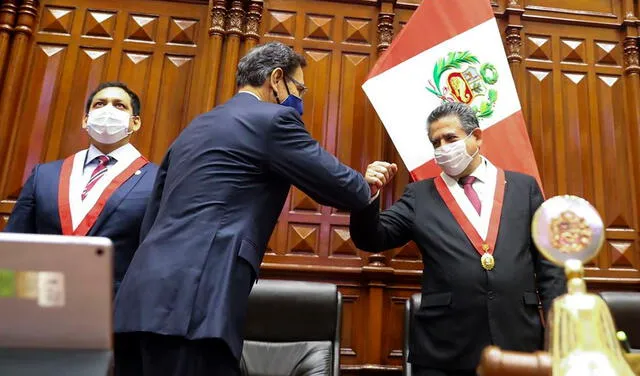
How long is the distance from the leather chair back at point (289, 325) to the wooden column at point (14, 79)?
5.63ft

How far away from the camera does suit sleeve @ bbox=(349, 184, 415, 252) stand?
176cm

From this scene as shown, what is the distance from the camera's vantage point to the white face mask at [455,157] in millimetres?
1981

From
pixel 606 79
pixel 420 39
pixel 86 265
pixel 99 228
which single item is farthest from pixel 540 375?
pixel 606 79

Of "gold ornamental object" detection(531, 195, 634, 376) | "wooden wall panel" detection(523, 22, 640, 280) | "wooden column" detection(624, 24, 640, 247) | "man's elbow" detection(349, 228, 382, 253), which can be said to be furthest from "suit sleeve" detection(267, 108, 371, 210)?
"wooden column" detection(624, 24, 640, 247)

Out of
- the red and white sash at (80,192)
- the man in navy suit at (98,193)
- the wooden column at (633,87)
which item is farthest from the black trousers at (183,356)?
the wooden column at (633,87)

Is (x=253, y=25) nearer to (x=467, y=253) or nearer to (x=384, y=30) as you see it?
(x=384, y=30)

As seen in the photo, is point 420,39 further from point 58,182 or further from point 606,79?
point 58,182

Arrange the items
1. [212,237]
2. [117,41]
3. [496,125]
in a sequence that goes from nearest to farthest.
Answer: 1. [212,237]
2. [496,125]
3. [117,41]

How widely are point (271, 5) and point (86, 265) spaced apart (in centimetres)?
299

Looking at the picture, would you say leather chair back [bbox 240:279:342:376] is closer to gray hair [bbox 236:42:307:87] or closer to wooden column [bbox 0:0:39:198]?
gray hair [bbox 236:42:307:87]

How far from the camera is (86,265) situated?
2.27 ft

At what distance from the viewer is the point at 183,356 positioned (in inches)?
48.7

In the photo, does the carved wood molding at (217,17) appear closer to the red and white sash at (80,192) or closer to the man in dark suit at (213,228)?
the red and white sash at (80,192)

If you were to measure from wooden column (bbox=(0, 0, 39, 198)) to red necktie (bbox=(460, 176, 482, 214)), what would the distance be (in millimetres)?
2457
